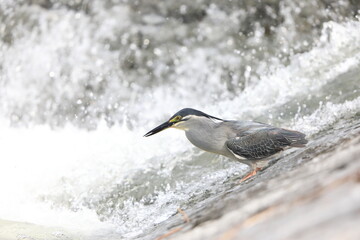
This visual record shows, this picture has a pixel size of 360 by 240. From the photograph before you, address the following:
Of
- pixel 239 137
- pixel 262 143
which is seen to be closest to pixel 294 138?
pixel 262 143

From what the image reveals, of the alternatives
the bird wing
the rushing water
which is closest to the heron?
the bird wing

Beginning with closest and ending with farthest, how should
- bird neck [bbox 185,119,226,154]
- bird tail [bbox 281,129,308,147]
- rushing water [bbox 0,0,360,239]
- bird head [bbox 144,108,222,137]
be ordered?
bird tail [bbox 281,129,308,147] → bird neck [bbox 185,119,226,154] → bird head [bbox 144,108,222,137] → rushing water [bbox 0,0,360,239]

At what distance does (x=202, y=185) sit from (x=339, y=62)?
12.0 feet

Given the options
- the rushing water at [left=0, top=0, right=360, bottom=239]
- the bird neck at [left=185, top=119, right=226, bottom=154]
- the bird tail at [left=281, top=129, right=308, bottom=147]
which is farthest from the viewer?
the rushing water at [left=0, top=0, right=360, bottom=239]

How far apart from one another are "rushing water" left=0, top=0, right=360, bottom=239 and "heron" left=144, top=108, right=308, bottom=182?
1850 mm

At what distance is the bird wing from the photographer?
14.8 feet

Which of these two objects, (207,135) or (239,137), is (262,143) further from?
(207,135)

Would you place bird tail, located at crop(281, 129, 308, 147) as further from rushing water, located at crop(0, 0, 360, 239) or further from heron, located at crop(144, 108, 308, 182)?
rushing water, located at crop(0, 0, 360, 239)

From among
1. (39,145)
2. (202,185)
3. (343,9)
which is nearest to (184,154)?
(202,185)

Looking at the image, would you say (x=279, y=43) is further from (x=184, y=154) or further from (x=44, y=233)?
(x=44, y=233)

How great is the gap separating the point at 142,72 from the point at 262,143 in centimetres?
440

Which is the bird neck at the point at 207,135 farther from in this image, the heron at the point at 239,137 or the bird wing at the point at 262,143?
the bird wing at the point at 262,143

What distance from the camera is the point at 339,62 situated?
7.80 m

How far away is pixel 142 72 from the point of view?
862 centimetres
